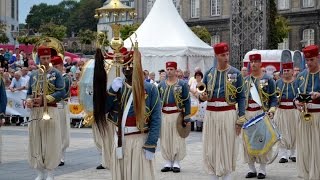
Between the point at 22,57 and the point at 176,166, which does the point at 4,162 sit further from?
the point at 22,57

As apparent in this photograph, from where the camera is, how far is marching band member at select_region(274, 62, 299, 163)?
569 inches

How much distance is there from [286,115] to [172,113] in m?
2.83

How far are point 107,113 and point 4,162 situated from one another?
22.0 ft

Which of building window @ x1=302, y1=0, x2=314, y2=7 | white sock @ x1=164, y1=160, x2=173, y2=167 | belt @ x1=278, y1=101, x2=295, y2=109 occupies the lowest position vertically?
white sock @ x1=164, y1=160, x2=173, y2=167

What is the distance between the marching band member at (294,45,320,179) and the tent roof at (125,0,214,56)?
1648cm

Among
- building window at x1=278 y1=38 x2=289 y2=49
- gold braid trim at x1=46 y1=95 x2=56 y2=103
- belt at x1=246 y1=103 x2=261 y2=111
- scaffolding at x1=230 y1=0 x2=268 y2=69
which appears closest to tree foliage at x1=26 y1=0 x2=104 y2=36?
building window at x1=278 y1=38 x2=289 y2=49

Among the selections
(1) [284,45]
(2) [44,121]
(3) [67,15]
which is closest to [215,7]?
(1) [284,45]

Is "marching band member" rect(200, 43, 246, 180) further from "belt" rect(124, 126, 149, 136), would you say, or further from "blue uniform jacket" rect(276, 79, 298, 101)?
"blue uniform jacket" rect(276, 79, 298, 101)

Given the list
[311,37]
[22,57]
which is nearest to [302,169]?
[22,57]

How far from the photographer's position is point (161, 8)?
29.1 meters

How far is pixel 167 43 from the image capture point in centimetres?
2766

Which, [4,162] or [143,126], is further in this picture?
[4,162]

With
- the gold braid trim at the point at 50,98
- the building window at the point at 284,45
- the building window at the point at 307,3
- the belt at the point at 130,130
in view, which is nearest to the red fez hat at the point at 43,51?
the gold braid trim at the point at 50,98

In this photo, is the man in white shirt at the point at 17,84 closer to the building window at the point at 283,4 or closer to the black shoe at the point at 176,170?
the black shoe at the point at 176,170
